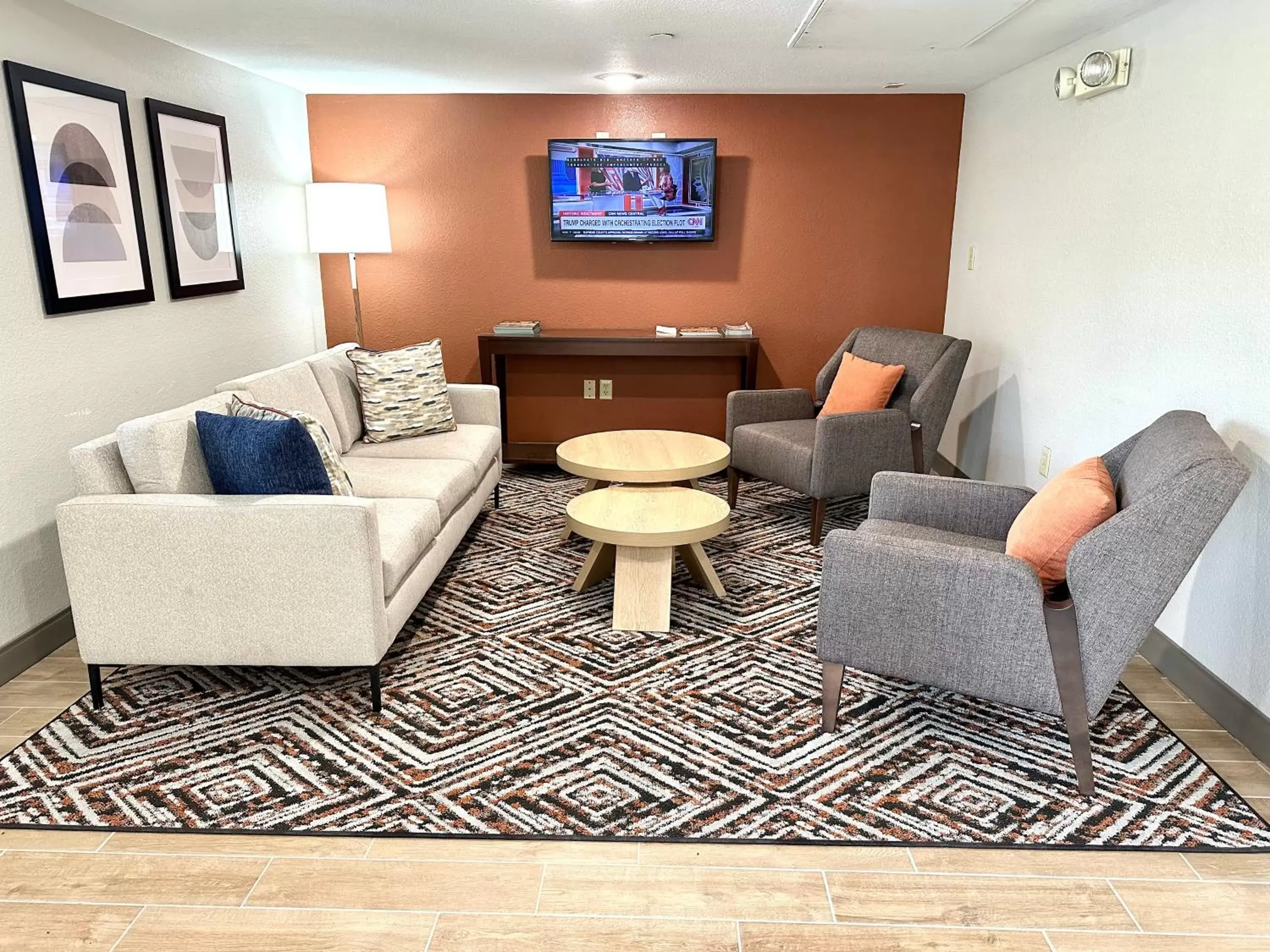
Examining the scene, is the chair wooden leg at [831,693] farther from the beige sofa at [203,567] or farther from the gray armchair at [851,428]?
the gray armchair at [851,428]

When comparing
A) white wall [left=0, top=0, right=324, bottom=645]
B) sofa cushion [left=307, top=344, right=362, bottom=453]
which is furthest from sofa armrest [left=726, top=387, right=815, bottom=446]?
white wall [left=0, top=0, right=324, bottom=645]

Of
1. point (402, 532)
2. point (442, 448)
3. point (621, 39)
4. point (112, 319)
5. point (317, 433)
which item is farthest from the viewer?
point (442, 448)

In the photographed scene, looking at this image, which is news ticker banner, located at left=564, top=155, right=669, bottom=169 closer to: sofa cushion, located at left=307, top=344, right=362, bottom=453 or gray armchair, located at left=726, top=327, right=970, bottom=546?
gray armchair, located at left=726, top=327, right=970, bottom=546

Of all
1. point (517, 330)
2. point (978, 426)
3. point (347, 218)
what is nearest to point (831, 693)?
point (978, 426)

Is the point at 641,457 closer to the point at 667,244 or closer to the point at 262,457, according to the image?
the point at 262,457

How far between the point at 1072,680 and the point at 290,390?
2.74 metres

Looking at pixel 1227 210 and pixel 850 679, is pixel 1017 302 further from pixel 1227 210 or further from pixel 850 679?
pixel 850 679

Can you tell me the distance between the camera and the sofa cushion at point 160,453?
240 centimetres

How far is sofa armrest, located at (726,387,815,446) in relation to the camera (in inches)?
173

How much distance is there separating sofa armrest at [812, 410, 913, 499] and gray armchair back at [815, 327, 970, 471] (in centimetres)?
13

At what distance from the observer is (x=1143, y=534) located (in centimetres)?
199

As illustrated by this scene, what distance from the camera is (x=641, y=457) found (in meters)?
3.67

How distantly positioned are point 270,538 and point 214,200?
2.23m

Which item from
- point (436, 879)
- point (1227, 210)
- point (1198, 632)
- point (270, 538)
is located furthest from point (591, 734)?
point (1227, 210)
